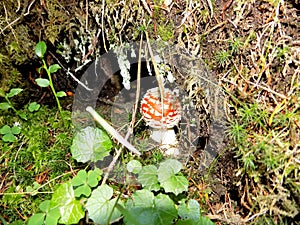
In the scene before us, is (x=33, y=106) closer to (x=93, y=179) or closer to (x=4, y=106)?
(x=4, y=106)

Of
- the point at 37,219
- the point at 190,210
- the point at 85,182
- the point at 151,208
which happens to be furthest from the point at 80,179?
the point at 190,210

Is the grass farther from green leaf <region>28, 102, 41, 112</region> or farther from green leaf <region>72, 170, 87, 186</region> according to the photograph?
green leaf <region>72, 170, 87, 186</region>

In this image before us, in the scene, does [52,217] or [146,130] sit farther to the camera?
[146,130]

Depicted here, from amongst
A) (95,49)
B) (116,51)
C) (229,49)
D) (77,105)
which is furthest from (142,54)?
(77,105)

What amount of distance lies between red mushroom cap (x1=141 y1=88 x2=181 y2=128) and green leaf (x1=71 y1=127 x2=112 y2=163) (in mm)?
282

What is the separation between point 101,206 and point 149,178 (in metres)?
0.26

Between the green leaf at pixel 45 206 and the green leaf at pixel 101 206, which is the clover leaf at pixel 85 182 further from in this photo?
the green leaf at pixel 45 206

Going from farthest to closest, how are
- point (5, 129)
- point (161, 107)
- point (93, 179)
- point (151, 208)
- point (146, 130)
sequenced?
point (146, 130) < point (5, 129) < point (161, 107) < point (93, 179) < point (151, 208)

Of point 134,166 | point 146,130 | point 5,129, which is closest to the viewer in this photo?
point 134,166

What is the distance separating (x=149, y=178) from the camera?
5.55ft

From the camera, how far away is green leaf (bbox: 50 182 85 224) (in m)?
1.59

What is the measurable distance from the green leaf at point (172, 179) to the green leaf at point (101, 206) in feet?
0.81

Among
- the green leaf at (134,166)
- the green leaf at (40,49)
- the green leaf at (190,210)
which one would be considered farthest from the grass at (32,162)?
the green leaf at (190,210)

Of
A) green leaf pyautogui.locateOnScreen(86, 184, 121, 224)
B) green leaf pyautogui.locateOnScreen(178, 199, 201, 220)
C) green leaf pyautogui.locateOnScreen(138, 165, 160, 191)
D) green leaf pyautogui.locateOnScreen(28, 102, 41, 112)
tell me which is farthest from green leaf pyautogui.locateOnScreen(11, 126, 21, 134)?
green leaf pyautogui.locateOnScreen(178, 199, 201, 220)
